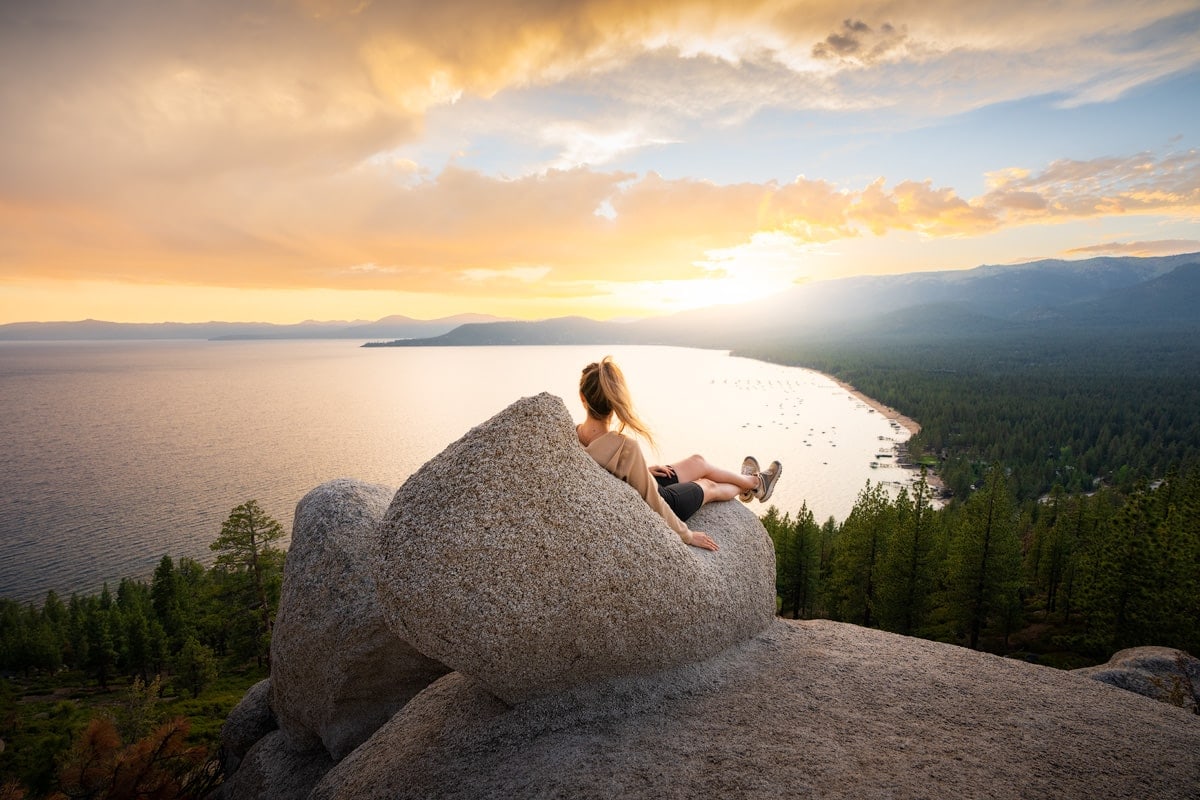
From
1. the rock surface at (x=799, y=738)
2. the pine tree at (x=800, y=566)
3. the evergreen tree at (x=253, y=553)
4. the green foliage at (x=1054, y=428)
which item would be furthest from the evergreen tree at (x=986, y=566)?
the evergreen tree at (x=253, y=553)

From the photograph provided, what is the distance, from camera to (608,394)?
834 centimetres

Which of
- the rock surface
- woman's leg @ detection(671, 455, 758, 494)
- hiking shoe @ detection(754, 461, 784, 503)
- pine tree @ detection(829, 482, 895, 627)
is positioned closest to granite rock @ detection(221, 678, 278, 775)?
the rock surface

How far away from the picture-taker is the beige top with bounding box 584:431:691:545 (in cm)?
857

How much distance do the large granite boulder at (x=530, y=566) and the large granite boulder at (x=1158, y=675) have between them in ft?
31.2

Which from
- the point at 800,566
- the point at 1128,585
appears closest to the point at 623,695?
the point at 1128,585

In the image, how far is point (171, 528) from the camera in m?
64.4

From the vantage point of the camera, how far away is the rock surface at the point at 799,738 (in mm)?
6332

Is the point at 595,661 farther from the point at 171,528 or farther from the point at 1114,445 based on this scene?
the point at 1114,445

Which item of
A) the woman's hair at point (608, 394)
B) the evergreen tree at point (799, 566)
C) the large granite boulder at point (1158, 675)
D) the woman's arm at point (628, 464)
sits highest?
the woman's hair at point (608, 394)

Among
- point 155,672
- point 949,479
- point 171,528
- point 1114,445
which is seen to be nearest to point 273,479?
point 171,528

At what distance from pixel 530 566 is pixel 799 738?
399 cm

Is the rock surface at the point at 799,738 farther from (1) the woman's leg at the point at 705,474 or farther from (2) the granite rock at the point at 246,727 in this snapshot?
(2) the granite rock at the point at 246,727

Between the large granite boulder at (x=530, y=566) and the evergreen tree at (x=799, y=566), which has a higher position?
the large granite boulder at (x=530, y=566)

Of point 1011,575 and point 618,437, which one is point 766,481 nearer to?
point 618,437
